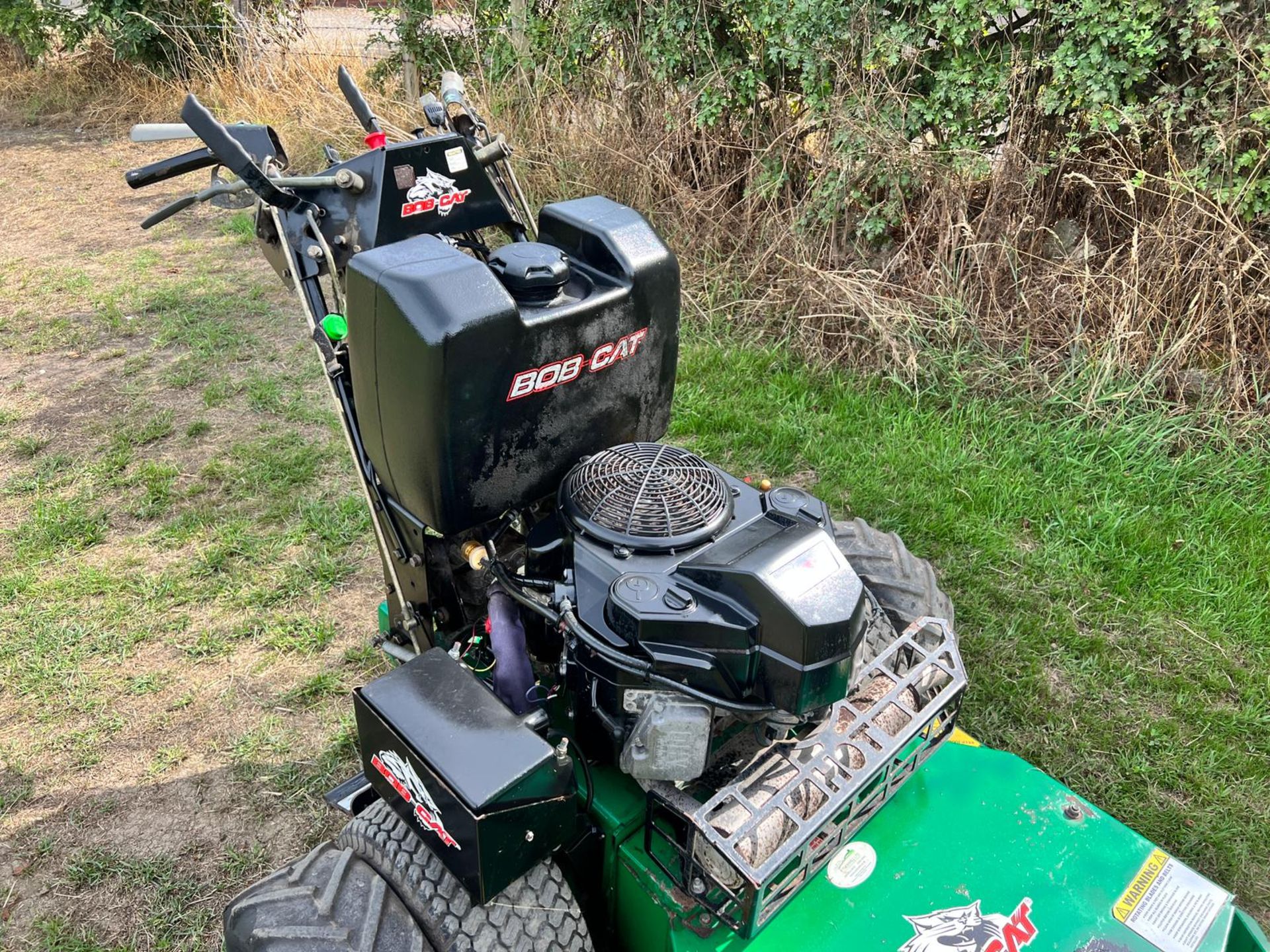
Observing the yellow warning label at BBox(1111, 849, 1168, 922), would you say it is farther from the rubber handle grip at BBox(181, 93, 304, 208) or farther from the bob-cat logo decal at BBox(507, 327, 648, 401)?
the rubber handle grip at BBox(181, 93, 304, 208)

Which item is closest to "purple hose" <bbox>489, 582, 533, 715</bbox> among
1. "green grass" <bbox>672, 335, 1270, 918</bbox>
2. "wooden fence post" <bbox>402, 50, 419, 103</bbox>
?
"green grass" <bbox>672, 335, 1270, 918</bbox>

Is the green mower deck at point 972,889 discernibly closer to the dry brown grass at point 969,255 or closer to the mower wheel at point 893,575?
Result: the mower wheel at point 893,575

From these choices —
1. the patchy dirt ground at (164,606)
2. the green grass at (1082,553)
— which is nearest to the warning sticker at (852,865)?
the green grass at (1082,553)

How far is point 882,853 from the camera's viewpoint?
2.07 meters

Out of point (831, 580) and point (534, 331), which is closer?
point (831, 580)

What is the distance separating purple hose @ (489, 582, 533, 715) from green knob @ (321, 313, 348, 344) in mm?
806

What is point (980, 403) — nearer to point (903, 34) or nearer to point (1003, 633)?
point (1003, 633)

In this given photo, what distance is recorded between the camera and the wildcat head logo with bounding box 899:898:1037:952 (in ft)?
6.24

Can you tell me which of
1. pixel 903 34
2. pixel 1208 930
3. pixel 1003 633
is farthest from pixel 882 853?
pixel 903 34

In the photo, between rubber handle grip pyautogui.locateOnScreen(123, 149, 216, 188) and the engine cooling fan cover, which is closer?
the engine cooling fan cover

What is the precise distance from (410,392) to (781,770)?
1.05m

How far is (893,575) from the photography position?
2.62m

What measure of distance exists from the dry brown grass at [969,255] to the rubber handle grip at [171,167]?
292 cm

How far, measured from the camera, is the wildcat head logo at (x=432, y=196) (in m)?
2.57
